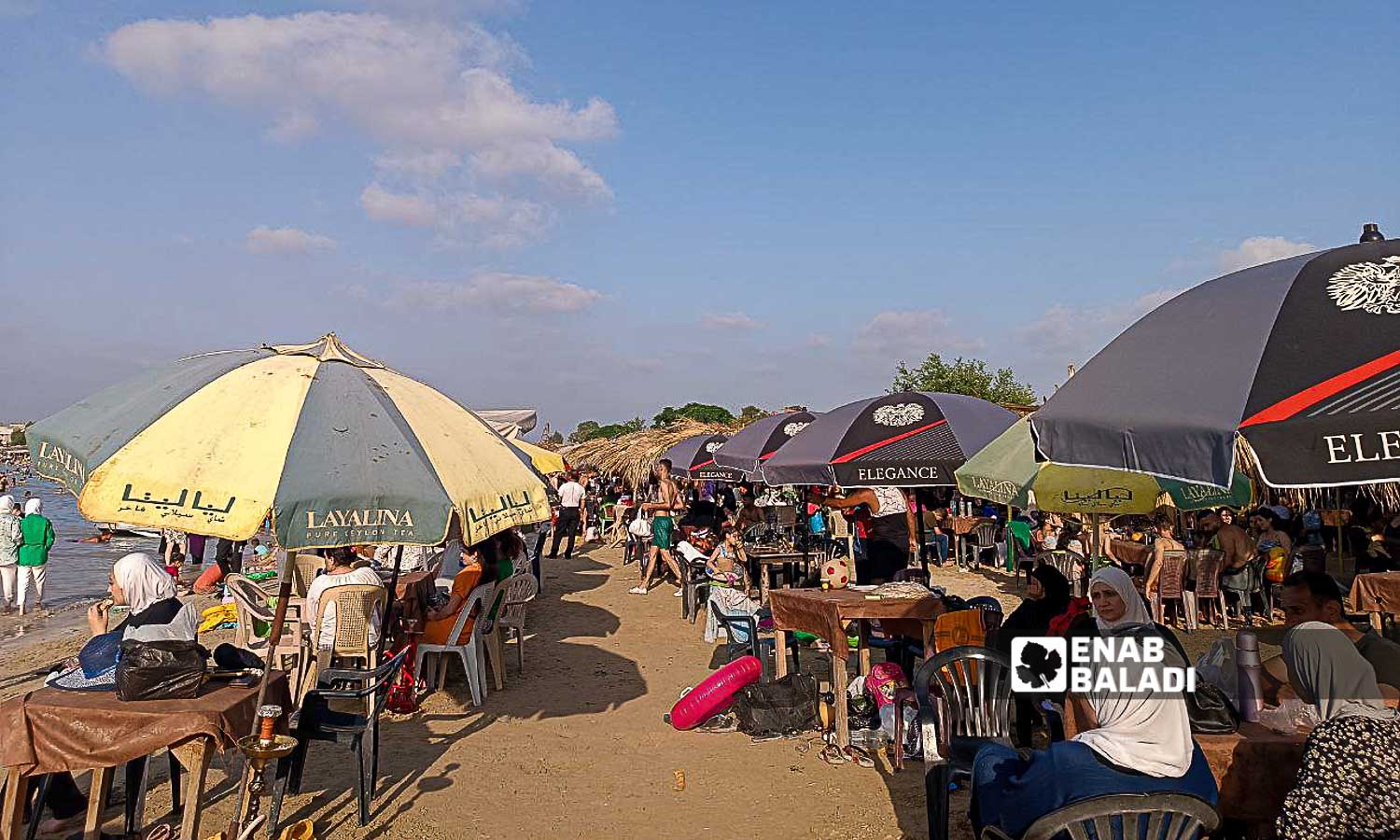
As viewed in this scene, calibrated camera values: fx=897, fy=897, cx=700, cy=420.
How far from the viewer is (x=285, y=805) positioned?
5184mm

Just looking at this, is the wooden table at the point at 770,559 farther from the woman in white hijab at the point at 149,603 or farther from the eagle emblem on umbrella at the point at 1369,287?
the eagle emblem on umbrella at the point at 1369,287

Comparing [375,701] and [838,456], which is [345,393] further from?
[838,456]

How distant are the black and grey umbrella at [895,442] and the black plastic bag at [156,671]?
4834 millimetres

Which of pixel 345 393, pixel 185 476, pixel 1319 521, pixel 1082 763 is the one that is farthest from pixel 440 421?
pixel 1319 521

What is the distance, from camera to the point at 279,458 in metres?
3.64

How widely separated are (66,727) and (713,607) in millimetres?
5587

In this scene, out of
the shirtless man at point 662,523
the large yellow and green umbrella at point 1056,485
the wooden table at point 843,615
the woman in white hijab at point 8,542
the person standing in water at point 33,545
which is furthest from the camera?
the shirtless man at point 662,523

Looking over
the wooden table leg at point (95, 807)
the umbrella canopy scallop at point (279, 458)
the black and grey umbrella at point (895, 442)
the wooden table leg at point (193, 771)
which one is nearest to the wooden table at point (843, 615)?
the black and grey umbrella at point (895, 442)

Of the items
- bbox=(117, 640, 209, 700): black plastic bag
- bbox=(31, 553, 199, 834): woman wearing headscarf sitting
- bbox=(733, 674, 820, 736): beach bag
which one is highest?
bbox=(31, 553, 199, 834): woman wearing headscarf sitting

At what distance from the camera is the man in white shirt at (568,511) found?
60.0 feet

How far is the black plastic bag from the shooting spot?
406 centimetres

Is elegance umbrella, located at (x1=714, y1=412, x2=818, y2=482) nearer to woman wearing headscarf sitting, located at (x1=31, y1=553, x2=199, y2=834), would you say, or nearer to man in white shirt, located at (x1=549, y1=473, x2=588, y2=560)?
man in white shirt, located at (x1=549, y1=473, x2=588, y2=560)

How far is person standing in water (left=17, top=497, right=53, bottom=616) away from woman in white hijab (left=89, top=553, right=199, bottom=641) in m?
10.9

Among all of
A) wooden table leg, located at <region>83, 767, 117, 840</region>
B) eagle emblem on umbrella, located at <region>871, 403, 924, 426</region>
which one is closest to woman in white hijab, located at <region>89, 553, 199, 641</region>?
wooden table leg, located at <region>83, 767, 117, 840</region>
